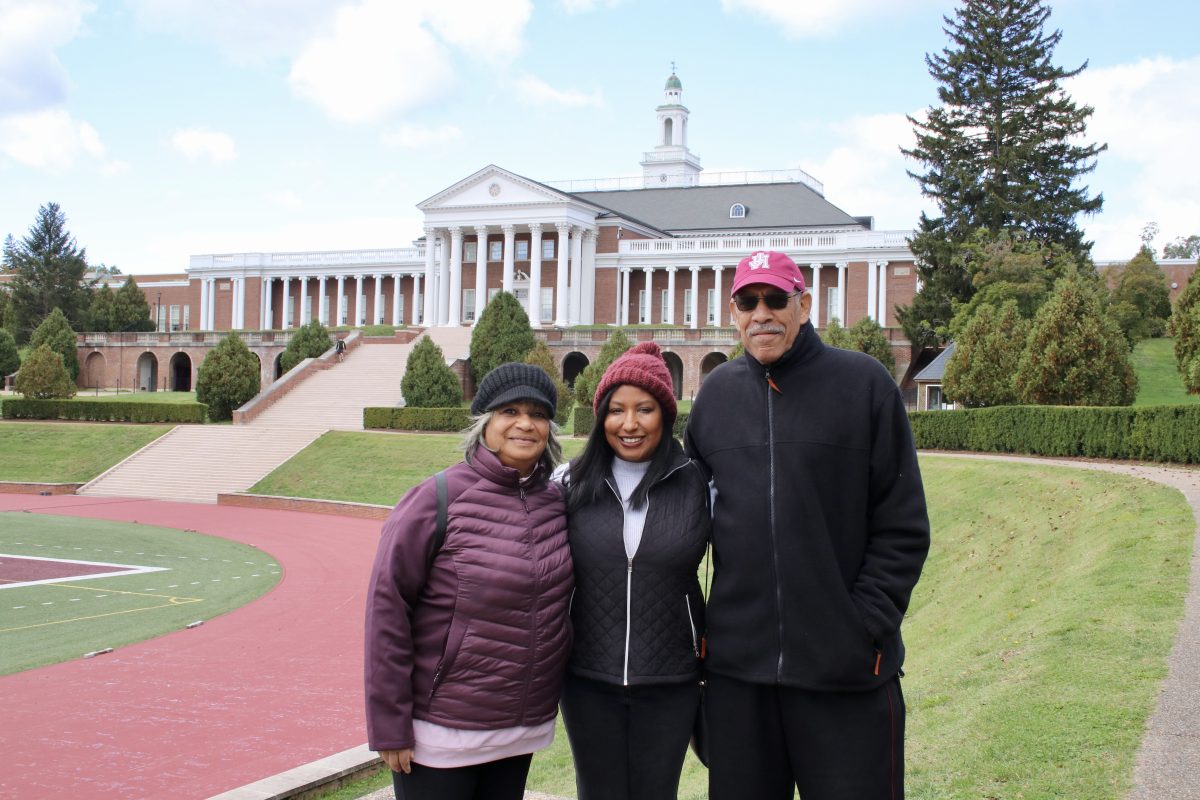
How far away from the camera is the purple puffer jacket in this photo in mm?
3734

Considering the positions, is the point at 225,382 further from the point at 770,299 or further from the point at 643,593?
the point at 770,299

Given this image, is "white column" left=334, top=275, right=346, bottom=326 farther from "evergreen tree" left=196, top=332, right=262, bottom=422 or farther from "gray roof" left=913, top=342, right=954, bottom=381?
"gray roof" left=913, top=342, right=954, bottom=381

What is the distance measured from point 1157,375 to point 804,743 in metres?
38.5

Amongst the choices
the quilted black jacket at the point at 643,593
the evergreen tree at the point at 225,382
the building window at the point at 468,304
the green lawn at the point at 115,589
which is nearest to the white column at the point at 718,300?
the building window at the point at 468,304

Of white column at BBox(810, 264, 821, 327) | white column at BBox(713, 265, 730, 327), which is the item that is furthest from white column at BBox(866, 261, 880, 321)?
white column at BBox(713, 265, 730, 327)

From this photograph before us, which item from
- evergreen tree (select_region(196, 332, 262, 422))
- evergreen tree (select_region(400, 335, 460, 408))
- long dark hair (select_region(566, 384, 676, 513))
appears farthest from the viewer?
evergreen tree (select_region(196, 332, 262, 422))

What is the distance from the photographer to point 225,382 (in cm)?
4122

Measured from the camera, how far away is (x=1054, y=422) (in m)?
21.0

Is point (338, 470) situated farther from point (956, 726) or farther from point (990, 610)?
point (956, 726)

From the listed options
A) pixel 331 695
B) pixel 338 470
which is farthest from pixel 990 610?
pixel 338 470

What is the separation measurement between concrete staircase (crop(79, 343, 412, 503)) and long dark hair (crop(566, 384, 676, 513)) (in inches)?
1117

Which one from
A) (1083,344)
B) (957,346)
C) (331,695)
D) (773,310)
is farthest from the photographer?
(957,346)

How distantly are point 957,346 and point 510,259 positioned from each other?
1552 inches

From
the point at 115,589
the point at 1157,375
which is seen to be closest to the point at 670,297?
the point at 1157,375
